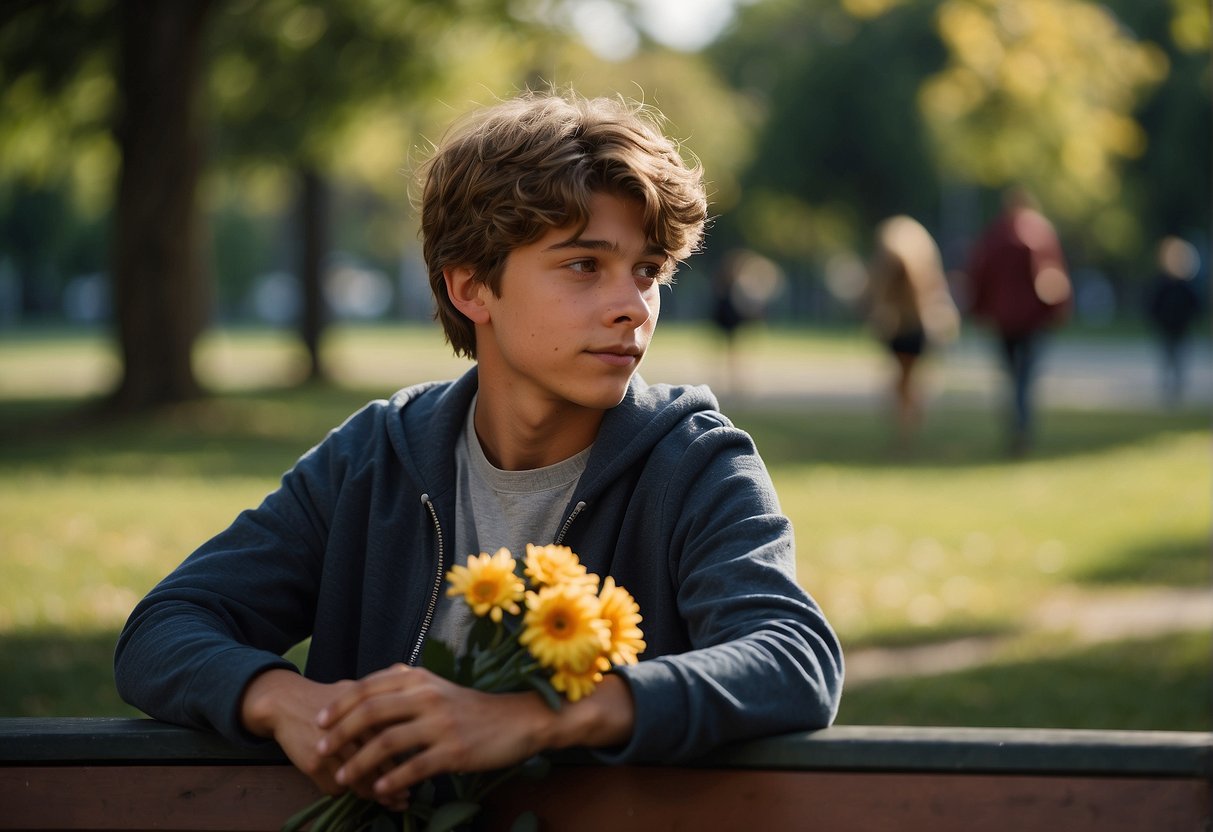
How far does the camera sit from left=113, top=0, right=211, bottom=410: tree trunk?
Answer: 16203 mm

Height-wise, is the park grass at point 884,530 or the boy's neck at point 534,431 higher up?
the boy's neck at point 534,431

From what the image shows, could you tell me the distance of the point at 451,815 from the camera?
183 cm

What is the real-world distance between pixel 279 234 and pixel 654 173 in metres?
85.2

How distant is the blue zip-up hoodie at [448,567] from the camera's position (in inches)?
77.6

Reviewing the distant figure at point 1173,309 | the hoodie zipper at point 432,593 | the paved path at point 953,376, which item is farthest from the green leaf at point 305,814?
the distant figure at point 1173,309

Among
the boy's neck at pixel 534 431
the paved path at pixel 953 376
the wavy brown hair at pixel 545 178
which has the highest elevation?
the wavy brown hair at pixel 545 178

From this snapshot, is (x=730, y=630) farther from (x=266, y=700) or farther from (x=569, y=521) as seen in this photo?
(x=266, y=700)

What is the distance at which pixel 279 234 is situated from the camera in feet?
279

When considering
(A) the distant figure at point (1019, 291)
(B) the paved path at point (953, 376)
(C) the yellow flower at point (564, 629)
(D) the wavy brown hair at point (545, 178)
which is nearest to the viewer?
(C) the yellow flower at point (564, 629)

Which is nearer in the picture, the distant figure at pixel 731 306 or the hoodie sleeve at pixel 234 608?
the hoodie sleeve at pixel 234 608

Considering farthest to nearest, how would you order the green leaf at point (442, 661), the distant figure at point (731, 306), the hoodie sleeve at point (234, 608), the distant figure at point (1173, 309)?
the distant figure at point (731, 306) → the distant figure at point (1173, 309) → the hoodie sleeve at point (234, 608) → the green leaf at point (442, 661)

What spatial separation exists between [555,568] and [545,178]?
28.8 inches

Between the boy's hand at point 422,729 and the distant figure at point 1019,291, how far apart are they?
13400mm

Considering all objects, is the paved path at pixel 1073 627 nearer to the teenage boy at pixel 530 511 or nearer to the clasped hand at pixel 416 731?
the teenage boy at pixel 530 511
